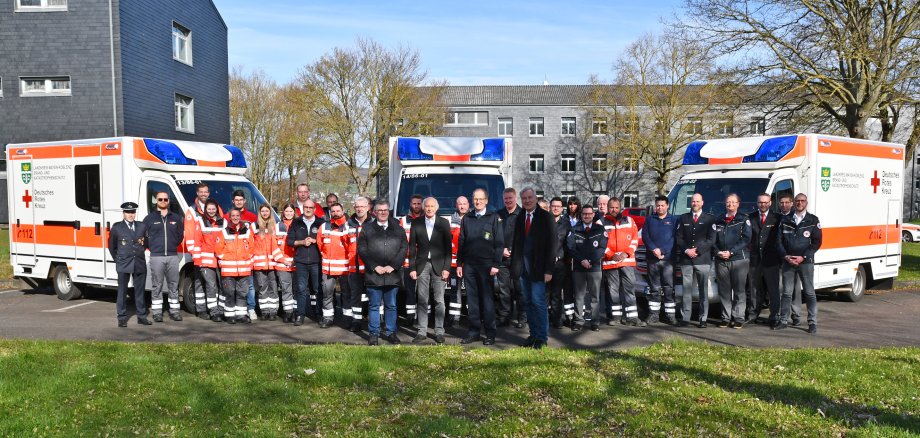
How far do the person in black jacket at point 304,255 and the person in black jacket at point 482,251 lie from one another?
2.26m

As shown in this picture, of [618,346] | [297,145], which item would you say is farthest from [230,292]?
[297,145]

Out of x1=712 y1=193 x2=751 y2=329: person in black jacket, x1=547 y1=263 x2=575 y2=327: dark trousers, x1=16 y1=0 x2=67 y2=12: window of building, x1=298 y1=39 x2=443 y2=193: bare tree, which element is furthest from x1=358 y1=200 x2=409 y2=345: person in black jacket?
x1=298 y1=39 x2=443 y2=193: bare tree

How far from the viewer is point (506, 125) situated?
5012 centimetres

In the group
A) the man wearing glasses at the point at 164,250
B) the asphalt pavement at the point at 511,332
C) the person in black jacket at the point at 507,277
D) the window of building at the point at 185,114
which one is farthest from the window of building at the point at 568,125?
the man wearing glasses at the point at 164,250

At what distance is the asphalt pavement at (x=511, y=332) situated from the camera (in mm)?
8656

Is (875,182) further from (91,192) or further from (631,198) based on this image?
(631,198)

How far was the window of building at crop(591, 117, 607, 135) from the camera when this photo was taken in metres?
42.6

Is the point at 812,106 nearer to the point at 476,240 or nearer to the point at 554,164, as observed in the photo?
the point at 476,240

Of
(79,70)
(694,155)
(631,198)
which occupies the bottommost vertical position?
(631,198)

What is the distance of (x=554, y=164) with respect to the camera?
1937 inches

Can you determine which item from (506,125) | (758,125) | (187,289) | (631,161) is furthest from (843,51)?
(506,125)

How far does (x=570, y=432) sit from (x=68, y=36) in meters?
20.3

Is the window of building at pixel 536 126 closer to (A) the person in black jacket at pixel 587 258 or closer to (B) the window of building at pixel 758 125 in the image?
(B) the window of building at pixel 758 125

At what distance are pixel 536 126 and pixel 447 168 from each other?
3968 centimetres
